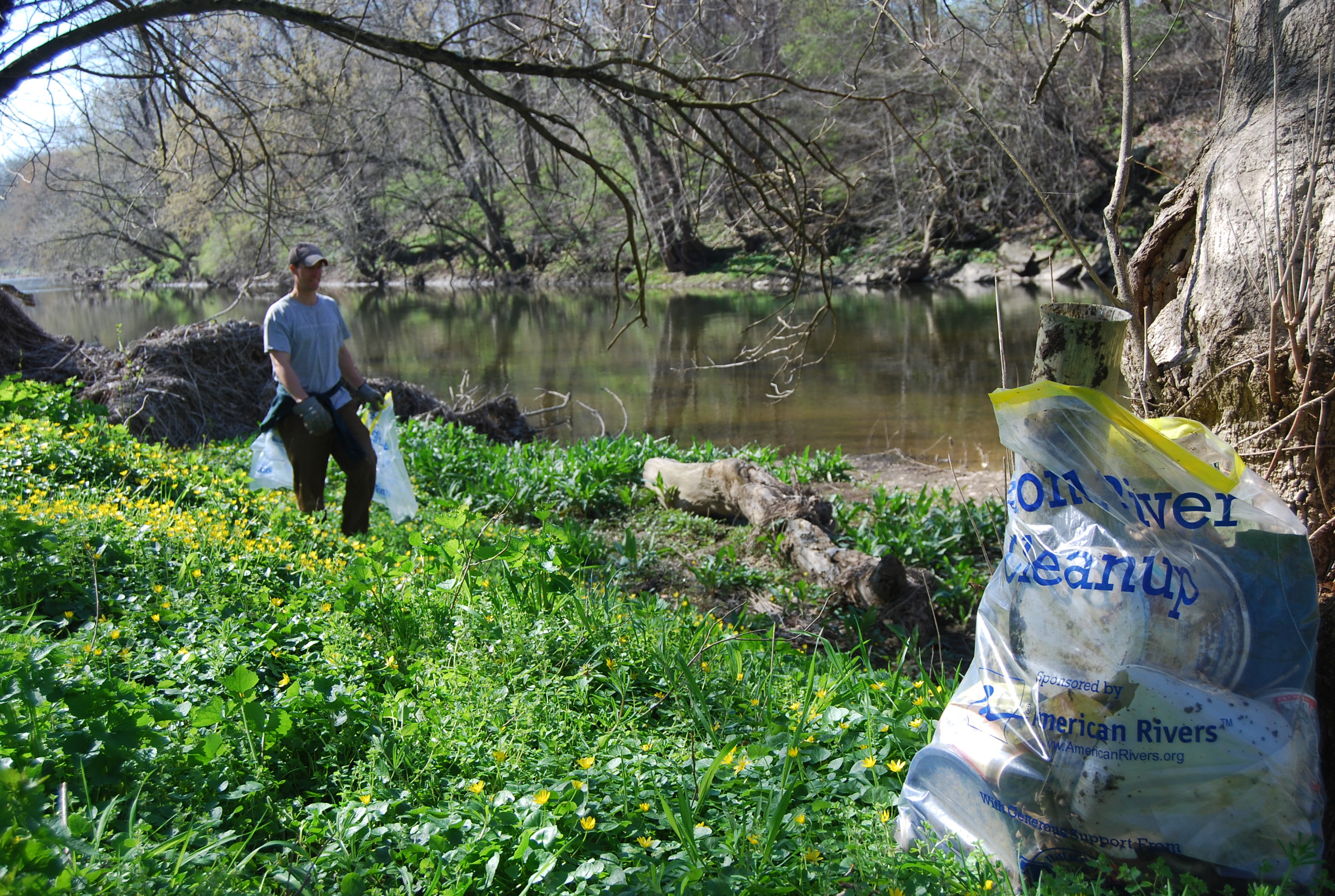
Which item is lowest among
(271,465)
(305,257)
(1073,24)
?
(271,465)

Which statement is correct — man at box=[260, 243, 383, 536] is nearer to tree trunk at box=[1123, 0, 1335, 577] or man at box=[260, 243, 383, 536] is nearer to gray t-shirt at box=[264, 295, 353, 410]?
gray t-shirt at box=[264, 295, 353, 410]

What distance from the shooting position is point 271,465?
5.78m

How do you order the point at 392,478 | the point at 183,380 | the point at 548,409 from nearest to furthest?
the point at 392,478 < the point at 183,380 < the point at 548,409

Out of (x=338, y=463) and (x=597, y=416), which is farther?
(x=597, y=416)

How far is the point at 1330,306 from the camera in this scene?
7.11 feet

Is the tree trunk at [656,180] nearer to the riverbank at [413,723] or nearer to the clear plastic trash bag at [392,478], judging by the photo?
the clear plastic trash bag at [392,478]

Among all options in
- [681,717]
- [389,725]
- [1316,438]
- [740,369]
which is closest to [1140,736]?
[1316,438]

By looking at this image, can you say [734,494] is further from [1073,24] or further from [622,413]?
[622,413]

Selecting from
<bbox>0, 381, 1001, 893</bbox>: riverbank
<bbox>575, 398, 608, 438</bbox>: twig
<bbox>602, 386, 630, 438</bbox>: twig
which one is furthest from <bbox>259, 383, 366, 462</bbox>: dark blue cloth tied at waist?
<bbox>575, 398, 608, 438</bbox>: twig

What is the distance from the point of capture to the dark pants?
5.48 meters

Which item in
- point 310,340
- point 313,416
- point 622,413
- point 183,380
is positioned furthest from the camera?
point 622,413

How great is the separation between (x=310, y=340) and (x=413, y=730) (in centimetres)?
357

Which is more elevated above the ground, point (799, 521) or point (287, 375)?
point (287, 375)

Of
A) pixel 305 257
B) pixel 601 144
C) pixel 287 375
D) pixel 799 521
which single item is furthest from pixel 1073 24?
pixel 601 144
